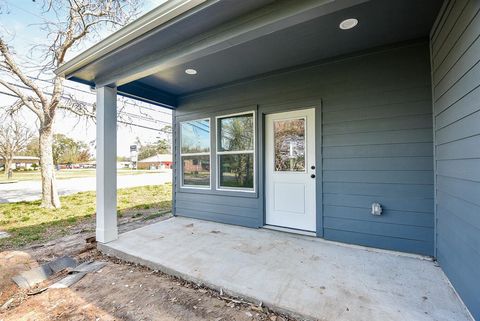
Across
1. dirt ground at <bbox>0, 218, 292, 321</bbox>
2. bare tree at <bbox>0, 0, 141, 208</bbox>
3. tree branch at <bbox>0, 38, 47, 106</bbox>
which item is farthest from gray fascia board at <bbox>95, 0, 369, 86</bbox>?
tree branch at <bbox>0, 38, 47, 106</bbox>

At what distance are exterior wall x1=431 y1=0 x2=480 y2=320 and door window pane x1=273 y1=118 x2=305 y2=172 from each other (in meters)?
1.57

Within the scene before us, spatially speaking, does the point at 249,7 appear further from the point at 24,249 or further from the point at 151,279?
the point at 24,249

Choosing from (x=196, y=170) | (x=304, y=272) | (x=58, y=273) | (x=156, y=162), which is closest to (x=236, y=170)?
(x=196, y=170)

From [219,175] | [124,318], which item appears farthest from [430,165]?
[124,318]

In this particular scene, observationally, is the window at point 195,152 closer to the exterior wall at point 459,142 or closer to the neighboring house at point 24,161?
the exterior wall at point 459,142

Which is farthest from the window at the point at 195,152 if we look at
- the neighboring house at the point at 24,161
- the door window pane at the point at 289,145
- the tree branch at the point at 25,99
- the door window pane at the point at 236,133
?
the neighboring house at the point at 24,161

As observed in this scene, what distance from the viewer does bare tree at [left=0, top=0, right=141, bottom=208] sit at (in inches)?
219

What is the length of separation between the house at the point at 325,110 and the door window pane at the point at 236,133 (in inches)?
0.9

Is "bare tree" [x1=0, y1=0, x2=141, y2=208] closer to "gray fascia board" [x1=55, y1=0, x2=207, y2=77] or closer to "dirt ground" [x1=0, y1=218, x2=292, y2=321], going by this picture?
"gray fascia board" [x1=55, y1=0, x2=207, y2=77]

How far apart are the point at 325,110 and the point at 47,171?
24.1 feet

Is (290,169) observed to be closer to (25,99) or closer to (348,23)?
(348,23)

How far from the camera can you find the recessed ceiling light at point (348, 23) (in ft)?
7.32

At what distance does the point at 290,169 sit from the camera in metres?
3.54

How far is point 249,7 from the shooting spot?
1.83m
